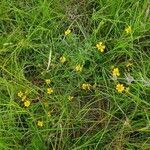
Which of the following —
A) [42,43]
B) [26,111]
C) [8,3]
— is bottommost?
[26,111]

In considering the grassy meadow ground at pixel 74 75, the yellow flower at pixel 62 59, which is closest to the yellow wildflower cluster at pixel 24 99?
the grassy meadow ground at pixel 74 75

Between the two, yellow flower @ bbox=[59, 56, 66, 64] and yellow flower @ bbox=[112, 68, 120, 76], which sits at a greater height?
yellow flower @ bbox=[59, 56, 66, 64]

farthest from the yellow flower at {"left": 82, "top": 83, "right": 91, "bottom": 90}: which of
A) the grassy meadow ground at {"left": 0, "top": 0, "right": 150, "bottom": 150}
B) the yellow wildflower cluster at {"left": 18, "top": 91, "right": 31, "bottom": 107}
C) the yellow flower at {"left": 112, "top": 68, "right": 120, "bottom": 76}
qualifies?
the yellow wildflower cluster at {"left": 18, "top": 91, "right": 31, "bottom": 107}

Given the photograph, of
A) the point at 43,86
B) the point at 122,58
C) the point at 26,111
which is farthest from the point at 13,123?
the point at 122,58

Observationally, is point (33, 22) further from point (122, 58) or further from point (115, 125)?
point (115, 125)

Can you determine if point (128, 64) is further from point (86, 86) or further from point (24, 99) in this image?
point (24, 99)

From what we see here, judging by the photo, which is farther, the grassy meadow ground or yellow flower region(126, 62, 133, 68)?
yellow flower region(126, 62, 133, 68)

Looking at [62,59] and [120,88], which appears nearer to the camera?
[120,88]

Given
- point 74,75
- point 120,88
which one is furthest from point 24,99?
point 120,88

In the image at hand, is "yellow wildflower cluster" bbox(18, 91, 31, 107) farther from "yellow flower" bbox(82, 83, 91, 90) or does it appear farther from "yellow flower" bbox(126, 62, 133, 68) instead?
"yellow flower" bbox(126, 62, 133, 68)
